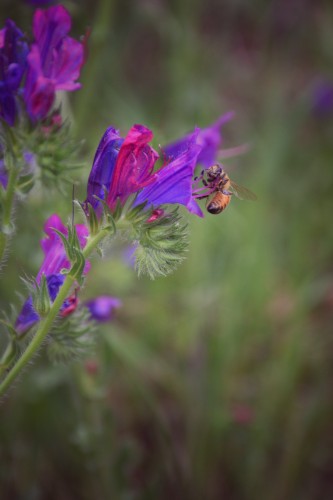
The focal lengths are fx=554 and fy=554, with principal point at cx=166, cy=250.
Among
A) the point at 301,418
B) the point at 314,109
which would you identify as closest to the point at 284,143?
the point at 314,109

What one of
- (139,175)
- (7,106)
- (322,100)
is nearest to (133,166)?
(139,175)

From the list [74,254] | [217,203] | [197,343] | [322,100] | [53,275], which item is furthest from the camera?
[322,100]

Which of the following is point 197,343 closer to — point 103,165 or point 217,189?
point 217,189

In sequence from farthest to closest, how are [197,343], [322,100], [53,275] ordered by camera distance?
[322,100] < [197,343] < [53,275]

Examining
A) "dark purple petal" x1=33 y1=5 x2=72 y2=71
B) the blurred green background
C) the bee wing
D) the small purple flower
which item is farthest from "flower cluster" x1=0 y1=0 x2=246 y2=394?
the small purple flower

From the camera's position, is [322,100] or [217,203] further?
[322,100]

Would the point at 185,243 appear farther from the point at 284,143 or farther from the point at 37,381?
the point at 284,143

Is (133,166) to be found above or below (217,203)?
below

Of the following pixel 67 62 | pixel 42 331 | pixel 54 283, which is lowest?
pixel 42 331
